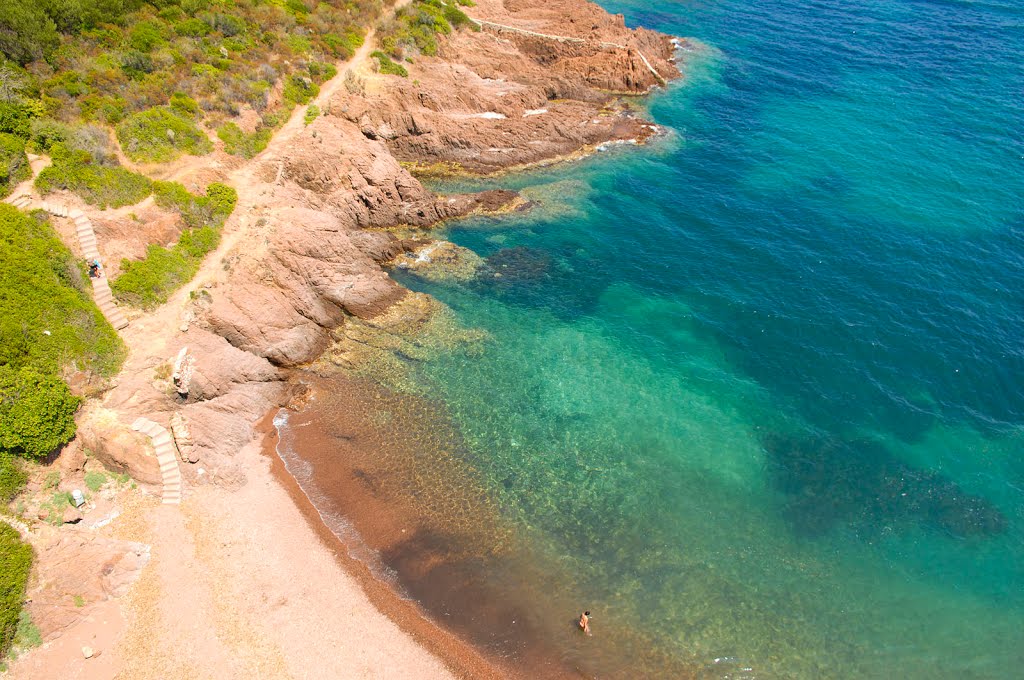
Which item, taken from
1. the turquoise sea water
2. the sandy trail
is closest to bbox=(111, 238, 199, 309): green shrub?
the sandy trail

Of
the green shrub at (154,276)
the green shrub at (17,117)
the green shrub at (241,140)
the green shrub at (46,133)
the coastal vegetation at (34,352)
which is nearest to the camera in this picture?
the coastal vegetation at (34,352)

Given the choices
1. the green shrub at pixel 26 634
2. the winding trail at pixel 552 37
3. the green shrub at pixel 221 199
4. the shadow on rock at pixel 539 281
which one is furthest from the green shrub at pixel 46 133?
the winding trail at pixel 552 37

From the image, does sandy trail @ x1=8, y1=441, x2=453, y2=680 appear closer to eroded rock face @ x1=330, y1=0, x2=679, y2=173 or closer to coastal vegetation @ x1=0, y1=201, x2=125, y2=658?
coastal vegetation @ x1=0, y1=201, x2=125, y2=658

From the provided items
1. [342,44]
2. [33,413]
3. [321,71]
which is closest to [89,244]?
[33,413]

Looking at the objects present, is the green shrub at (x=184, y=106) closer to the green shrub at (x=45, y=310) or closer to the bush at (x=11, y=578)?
the green shrub at (x=45, y=310)

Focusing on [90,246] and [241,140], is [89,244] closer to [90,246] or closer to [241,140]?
[90,246]
